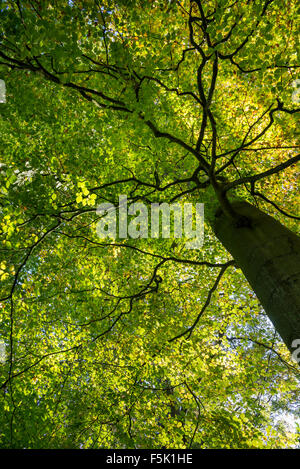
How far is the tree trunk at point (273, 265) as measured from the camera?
1760mm

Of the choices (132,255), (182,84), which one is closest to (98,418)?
(132,255)

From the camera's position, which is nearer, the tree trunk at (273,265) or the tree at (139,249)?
the tree trunk at (273,265)

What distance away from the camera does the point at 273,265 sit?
203 centimetres

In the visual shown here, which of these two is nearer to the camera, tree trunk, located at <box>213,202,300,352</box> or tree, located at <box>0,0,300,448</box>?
tree trunk, located at <box>213,202,300,352</box>

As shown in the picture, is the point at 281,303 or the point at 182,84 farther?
the point at 182,84

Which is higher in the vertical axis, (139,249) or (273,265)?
(139,249)

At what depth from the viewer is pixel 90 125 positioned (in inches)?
239

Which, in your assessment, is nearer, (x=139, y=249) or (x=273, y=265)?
(x=273, y=265)

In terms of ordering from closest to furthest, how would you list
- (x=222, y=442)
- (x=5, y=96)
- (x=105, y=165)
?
(x=222, y=442) → (x=5, y=96) → (x=105, y=165)

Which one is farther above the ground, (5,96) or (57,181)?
(5,96)

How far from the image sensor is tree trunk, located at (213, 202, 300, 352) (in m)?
1.76

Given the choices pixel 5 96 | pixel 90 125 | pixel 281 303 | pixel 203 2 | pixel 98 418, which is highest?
pixel 203 2
